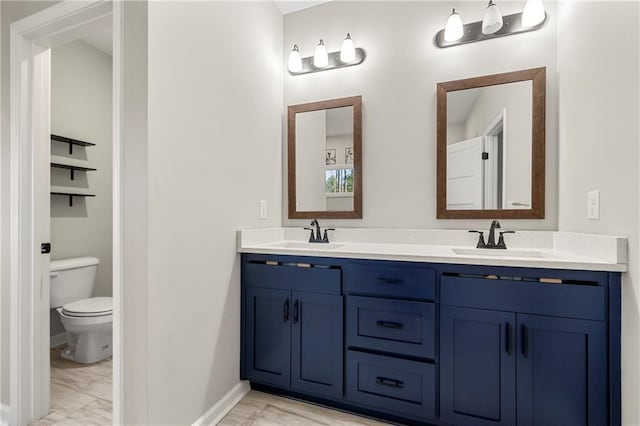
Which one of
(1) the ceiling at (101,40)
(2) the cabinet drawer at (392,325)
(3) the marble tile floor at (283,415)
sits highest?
(1) the ceiling at (101,40)

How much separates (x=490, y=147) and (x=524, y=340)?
1.11 metres

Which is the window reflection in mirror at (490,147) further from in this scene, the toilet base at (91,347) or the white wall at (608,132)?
the toilet base at (91,347)

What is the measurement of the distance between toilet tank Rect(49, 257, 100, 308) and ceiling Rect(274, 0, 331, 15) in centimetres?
259

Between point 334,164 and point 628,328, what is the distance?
1.72 metres

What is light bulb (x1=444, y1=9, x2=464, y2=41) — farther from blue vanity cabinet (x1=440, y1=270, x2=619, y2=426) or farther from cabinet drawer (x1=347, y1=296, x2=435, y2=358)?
cabinet drawer (x1=347, y1=296, x2=435, y2=358)

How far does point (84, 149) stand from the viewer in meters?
2.78

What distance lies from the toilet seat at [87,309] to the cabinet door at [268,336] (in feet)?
3.69

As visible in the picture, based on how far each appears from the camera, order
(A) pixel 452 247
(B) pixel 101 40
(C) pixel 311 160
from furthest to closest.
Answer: (B) pixel 101 40 < (C) pixel 311 160 < (A) pixel 452 247

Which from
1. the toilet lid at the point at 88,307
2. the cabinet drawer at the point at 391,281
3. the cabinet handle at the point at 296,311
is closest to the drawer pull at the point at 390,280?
the cabinet drawer at the point at 391,281

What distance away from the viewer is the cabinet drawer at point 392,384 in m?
1.49

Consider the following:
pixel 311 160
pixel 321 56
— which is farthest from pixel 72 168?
pixel 321 56

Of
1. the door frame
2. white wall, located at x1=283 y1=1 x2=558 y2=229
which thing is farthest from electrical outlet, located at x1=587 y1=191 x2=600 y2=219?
the door frame

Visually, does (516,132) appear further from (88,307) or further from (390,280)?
(88,307)

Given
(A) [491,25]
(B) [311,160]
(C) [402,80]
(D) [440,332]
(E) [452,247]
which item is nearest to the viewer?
(D) [440,332]
